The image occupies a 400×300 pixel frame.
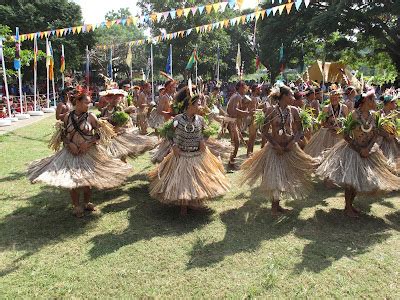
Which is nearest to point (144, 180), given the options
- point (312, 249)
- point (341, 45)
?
point (312, 249)

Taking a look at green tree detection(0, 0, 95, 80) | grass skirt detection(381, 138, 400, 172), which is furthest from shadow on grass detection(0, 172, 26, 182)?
green tree detection(0, 0, 95, 80)

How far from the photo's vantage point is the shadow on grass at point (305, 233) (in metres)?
4.65

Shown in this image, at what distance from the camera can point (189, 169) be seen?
18.7 feet

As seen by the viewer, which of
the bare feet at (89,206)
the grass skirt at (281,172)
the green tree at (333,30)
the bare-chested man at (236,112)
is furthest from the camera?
the green tree at (333,30)

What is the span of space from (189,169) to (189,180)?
6.6 inches

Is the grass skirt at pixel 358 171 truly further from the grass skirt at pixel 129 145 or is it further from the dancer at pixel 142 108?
the dancer at pixel 142 108

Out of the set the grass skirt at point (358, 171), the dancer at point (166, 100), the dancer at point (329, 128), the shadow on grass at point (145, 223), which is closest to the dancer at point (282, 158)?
the grass skirt at point (358, 171)

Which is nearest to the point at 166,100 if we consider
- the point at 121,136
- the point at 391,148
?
the point at 121,136

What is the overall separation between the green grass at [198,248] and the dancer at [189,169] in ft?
1.37

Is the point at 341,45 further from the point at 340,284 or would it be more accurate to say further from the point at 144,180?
the point at 340,284

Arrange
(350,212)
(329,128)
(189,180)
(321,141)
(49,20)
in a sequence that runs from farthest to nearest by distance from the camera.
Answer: (49,20) → (321,141) → (329,128) → (350,212) → (189,180)

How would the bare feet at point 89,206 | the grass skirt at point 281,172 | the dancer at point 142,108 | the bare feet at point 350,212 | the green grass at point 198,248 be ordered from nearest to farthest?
the green grass at point 198,248 < the grass skirt at point 281,172 < the bare feet at point 350,212 < the bare feet at point 89,206 < the dancer at point 142,108

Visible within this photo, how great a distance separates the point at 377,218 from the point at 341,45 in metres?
21.3

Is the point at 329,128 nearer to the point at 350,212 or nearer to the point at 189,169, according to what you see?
the point at 350,212
